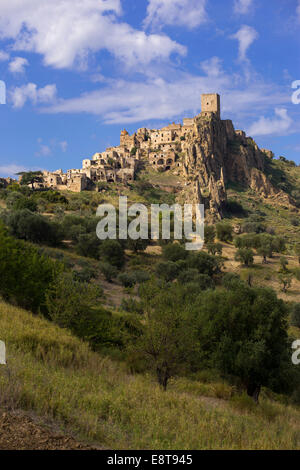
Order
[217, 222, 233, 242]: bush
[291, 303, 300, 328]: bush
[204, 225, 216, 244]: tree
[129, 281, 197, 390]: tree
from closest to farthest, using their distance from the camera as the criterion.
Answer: [129, 281, 197, 390]: tree, [291, 303, 300, 328]: bush, [204, 225, 216, 244]: tree, [217, 222, 233, 242]: bush

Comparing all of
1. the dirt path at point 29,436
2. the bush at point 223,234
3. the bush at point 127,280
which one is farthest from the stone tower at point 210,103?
the dirt path at point 29,436

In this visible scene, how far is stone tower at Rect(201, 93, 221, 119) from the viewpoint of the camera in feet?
416

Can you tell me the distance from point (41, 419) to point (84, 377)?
10.8ft

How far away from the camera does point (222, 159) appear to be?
123250 mm

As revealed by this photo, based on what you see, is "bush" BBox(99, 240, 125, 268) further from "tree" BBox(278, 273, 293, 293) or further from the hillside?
"tree" BBox(278, 273, 293, 293)

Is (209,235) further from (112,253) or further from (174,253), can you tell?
(112,253)

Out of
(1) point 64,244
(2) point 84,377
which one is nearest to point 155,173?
(1) point 64,244

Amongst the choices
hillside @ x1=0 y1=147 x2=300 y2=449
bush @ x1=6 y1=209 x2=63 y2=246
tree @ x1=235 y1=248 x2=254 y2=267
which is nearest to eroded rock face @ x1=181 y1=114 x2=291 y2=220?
tree @ x1=235 y1=248 x2=254 y2=267

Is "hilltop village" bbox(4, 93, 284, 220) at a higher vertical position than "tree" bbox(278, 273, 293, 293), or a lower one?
higher

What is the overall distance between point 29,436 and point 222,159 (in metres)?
123

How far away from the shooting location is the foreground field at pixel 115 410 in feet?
22.0

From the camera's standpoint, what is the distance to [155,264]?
51656mm

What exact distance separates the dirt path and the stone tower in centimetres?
12938
